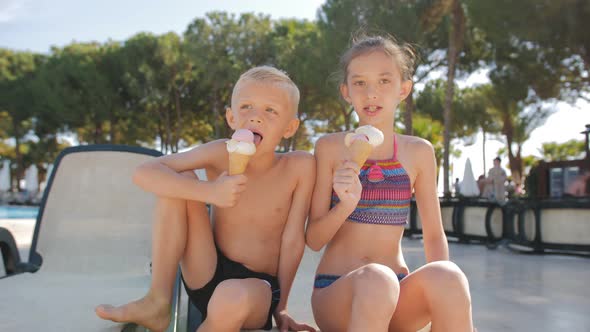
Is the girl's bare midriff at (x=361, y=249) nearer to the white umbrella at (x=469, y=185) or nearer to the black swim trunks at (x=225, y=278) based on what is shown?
the black swim trunks at (x=225, y=278)

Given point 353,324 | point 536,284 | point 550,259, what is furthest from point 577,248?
point 353,324

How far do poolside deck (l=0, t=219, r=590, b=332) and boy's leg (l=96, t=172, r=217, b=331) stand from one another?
1.05 metres

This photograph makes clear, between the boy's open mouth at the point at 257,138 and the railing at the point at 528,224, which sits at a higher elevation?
the boy's open mouth at the point at 257,138

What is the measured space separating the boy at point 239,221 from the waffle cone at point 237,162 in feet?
0.14

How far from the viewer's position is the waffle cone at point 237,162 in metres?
1.68

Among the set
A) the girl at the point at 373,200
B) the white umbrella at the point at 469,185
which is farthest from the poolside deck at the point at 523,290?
the white umbrella at the point at 469,185

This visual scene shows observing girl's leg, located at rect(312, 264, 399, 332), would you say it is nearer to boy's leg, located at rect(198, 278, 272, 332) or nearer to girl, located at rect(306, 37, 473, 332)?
girl, located at rect(306, 37, 473, 332)

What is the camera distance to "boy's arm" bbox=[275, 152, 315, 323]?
1965 mm

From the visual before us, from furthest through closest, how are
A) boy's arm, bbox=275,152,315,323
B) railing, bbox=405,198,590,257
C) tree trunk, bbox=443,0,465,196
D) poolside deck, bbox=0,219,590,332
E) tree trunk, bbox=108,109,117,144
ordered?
1. tree trunk, bbox=108,109,117,144
2. tree trunk, bbox=443,0,465,196
3. railing, bbox=405,198,590,257
4. poolside deck, bbox=0,219,590,332
5. boy's arm, bbox=275,152,315,323

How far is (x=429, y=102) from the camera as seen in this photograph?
27391 millimetres

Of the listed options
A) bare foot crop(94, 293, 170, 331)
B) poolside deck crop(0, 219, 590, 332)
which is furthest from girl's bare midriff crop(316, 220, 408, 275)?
poolside deck crop(0, 219, 590, 332)

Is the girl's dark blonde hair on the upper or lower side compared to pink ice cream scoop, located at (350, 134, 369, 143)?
upper

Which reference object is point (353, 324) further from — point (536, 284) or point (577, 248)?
point (577, 248)

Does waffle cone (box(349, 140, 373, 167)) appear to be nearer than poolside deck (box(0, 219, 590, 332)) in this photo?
Yes
